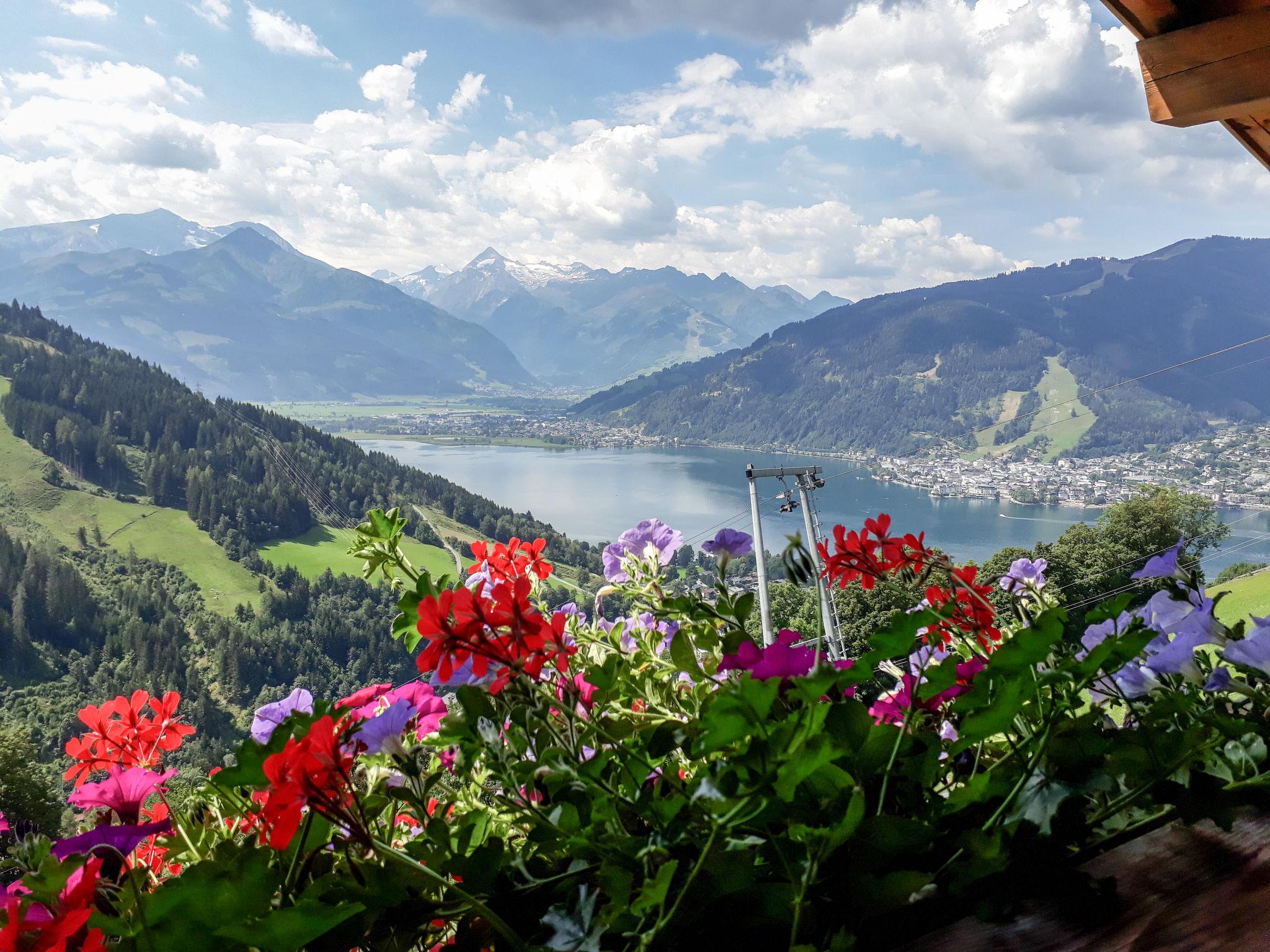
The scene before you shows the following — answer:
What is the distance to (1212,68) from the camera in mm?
1370

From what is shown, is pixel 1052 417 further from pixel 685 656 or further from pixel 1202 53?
pixel 685 656

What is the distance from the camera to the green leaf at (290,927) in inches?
11.9

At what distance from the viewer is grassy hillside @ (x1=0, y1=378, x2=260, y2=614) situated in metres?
59.8

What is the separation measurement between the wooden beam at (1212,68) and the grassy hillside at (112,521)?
62.4m

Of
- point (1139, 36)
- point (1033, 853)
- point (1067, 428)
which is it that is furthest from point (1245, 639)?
point (1067, 428)

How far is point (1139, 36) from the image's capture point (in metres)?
1.43

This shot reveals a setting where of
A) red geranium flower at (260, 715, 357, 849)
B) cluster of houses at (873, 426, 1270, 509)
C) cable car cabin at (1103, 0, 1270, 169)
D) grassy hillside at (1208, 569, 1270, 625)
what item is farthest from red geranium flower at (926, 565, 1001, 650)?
cluster of houses at (873, 426, 1270, 509)

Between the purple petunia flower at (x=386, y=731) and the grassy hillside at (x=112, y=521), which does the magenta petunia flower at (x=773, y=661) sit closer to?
the purple petunia flower at (x=386, y=731)

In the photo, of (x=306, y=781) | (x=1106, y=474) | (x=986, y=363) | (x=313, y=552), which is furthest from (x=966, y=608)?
(x=986, y=363)

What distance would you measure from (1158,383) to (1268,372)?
562 inches

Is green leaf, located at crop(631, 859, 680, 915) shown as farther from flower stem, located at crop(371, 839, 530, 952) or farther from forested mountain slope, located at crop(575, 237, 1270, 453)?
forested mountain slope, located at crop(575, 237, 1270, 453)

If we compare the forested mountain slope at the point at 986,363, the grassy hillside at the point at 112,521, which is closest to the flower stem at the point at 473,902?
the grassy hillside at the point at 112,521

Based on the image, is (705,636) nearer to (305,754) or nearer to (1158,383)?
(305,754)

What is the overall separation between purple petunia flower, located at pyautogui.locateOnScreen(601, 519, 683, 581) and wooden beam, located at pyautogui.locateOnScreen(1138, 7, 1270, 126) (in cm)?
130
